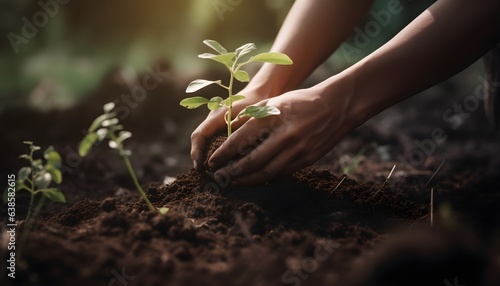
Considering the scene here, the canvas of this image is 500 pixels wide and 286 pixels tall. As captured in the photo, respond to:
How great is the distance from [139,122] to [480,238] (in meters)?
2.72

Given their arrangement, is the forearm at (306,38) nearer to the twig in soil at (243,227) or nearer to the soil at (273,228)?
the soil at (273,228)

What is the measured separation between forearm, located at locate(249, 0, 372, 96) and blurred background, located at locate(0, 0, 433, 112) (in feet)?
6.14

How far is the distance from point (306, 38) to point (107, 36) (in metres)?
2.39

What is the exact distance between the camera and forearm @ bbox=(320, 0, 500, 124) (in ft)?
5.71

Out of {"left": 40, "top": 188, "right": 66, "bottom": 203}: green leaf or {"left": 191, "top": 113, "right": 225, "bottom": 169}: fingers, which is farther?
{"left": 191, "top": 113, "right": 225, "bottom": 169}: fingers

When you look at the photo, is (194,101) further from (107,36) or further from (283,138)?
(107,36)

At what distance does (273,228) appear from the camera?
60.2 inches

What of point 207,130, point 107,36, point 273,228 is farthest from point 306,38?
point 107,36

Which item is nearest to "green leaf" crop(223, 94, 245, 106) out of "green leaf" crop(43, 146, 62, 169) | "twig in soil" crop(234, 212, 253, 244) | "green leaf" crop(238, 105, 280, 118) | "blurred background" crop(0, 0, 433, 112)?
"green leaf" crop(238, 105, 280, 118)

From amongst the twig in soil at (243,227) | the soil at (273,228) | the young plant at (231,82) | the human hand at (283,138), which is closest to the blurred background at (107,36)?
the soil at (273,228)

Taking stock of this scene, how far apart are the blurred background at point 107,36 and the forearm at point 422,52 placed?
2477 millimetres

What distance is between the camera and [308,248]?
1.32 metres

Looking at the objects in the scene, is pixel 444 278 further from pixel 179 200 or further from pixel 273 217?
pixel 179 200

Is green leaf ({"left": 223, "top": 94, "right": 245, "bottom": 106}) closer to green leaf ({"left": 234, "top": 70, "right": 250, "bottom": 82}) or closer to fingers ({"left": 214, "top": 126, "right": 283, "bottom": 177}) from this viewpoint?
green leaf ({"left": 234, "top": 70, "right": 250, "bottom": 82})
